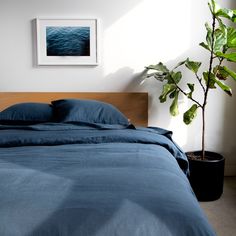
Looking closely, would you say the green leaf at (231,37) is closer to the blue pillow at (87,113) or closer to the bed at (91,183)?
the bed at (91,183)

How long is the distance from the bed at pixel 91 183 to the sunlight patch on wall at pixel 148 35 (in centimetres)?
85

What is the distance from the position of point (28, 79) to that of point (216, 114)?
192 centimetres

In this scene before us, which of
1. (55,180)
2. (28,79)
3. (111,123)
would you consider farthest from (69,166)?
(28,79)

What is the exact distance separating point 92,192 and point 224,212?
1645 millimetres

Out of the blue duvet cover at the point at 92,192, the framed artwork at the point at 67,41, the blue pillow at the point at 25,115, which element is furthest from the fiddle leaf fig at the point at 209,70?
the blue pillow at the point at 25,115

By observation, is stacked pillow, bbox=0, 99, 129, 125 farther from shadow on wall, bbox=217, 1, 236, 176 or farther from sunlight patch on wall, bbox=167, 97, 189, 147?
shadow on wall, bbox=217, 1, 236, 176

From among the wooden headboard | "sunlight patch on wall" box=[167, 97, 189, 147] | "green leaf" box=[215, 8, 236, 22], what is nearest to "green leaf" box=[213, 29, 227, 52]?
"green leaf" box=[215, 8, 236, 22]

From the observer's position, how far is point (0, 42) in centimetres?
320

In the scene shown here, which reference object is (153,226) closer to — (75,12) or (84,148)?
(84,148)

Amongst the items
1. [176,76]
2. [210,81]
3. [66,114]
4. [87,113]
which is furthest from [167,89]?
[66,114]

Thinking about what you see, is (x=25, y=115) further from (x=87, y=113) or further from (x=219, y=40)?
(x=219, y=40)

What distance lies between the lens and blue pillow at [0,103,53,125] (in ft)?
9.05

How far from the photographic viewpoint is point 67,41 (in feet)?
10.4

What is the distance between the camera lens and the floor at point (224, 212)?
230cm
